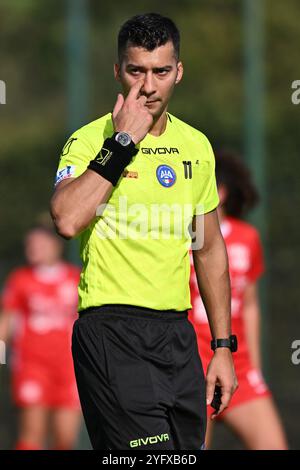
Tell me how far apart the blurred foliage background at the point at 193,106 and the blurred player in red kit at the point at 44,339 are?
38.5 inches

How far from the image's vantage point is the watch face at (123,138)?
391 cm

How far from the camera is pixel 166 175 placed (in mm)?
4164

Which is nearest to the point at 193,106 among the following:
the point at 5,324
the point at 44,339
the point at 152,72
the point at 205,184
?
the point at 44,339

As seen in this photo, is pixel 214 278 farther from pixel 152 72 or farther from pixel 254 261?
pixel 254 261

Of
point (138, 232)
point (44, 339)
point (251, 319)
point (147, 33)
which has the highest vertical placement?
point (147, 33)

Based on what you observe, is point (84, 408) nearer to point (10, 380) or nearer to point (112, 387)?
point (112, 387)

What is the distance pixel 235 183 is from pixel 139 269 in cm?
270

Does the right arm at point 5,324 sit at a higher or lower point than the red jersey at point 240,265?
lower

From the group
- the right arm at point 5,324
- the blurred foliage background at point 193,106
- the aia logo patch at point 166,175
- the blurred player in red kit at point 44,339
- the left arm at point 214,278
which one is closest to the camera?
the aia logo patch at point 166,175

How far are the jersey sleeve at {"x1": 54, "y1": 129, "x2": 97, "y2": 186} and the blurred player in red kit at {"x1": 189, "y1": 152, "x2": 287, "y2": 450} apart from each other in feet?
6.23

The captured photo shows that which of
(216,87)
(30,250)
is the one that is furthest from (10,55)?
(30,250)

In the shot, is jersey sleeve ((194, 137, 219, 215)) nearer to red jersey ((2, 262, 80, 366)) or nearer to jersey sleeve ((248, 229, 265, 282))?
jersey sleeve ((248, 229, 265, 282))

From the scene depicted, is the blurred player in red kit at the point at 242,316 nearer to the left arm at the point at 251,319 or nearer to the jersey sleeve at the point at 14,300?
the left arm at the point at 251,319

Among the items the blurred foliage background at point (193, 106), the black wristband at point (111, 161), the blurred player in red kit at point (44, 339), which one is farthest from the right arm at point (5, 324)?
the black wristband at point (111, 161)
